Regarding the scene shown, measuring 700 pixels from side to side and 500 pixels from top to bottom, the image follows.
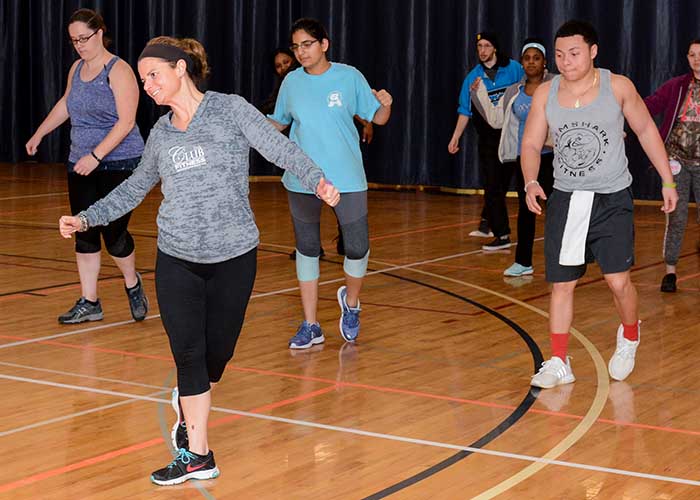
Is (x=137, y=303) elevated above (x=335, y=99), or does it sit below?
below

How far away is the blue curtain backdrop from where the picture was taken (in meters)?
12.9

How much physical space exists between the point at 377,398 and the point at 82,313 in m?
2.13

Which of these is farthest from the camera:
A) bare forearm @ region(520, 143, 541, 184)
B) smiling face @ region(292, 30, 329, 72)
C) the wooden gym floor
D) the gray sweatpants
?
the gray sweatpants

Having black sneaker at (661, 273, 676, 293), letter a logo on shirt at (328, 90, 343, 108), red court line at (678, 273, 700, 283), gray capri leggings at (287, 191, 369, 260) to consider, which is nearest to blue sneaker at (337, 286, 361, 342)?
gray capri leggings at (287, 191, 369, 260)

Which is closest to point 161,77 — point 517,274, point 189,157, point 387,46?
point 189,157

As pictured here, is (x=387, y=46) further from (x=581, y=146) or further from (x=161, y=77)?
(x=161, y=77)

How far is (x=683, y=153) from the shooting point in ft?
23.7

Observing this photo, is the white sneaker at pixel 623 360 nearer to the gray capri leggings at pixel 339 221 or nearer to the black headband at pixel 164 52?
the gray capri leggings at pixel 339 221

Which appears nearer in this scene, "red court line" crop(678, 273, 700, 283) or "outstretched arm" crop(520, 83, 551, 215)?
"outstretched arm" crop(520, 83, 551, 215)

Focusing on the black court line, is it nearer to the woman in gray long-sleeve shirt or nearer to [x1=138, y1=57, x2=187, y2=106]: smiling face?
the woman in gray long-sleeve shirt

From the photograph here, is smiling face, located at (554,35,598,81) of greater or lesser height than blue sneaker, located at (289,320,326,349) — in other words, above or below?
above

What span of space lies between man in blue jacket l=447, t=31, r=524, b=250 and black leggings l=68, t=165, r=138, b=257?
376 centimetres

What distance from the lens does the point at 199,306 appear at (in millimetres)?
3625

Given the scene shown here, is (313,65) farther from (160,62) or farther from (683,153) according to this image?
(683,153)
